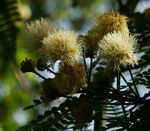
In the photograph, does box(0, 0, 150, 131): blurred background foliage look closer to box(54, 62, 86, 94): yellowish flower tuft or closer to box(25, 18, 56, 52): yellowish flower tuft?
box(25, 18, 56, 52): yellowish flower tuft

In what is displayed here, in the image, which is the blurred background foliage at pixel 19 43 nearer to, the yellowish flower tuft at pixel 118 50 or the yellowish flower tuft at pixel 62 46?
the yellowish flower tuft at pixel 62 46

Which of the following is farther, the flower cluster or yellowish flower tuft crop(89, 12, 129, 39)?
yellowish flower tuft crop(89, 12, 129, 39)

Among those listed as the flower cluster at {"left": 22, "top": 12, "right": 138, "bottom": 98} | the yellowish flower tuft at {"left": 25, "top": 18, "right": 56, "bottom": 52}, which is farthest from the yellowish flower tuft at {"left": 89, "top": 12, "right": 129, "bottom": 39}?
the yellowish flower tuft at {"left": 25, "top": 18, "right": 56, "bottom": 52}

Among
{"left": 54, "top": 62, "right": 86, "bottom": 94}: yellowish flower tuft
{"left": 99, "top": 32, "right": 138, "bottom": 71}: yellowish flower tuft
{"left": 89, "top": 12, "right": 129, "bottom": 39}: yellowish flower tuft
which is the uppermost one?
{"left": 89, "top": 12, "right": 129, "bottom": 39}: yellowish flower tuft

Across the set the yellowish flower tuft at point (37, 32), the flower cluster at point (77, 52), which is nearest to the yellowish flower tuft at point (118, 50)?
the flower cluster at point (77, 52)

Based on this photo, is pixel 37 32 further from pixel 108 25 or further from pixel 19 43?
pixel 19 43

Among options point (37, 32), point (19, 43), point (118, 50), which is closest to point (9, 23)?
point (37, 32)

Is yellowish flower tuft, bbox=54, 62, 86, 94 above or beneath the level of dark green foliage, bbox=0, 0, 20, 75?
beneath
